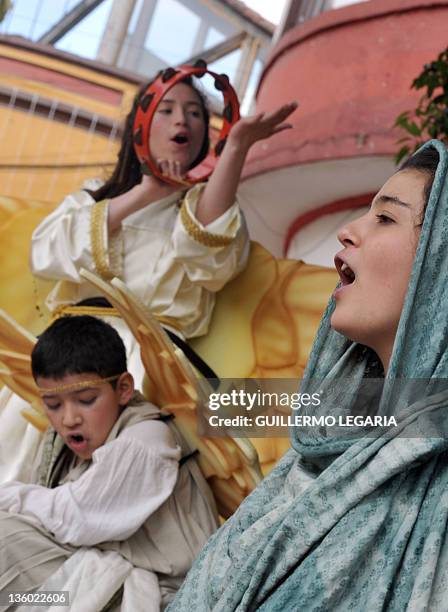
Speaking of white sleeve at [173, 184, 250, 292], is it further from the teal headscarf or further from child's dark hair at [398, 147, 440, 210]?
the teal headscarf

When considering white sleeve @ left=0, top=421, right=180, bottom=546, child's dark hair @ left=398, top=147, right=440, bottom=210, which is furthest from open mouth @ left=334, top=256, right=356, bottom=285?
white sleeve @ left=0, top=421, right=180, bottom=546

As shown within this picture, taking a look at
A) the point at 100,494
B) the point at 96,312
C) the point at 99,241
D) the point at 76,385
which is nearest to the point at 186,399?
the point at 76,385

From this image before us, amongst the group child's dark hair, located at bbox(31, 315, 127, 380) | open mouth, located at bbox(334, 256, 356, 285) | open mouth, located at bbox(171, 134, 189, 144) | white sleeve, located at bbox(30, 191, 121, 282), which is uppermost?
open mouth, located at bbox(171, 134, 189, 144)

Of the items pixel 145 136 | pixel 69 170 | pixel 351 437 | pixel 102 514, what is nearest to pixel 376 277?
pixel 351 437

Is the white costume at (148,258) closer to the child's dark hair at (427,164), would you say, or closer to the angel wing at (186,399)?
the angel wing at (186,399)

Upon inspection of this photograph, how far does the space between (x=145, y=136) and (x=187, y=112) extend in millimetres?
140

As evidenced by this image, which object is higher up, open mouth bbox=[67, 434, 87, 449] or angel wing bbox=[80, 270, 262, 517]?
angel wing bbox=[80, 270, 262, 517]

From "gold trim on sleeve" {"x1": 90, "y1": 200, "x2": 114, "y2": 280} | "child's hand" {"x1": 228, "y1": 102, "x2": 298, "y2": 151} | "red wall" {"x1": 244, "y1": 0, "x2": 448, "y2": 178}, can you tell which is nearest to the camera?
"child's hand" {"x1": 228, "y1": 102, "x2": 298, "y2": 151}

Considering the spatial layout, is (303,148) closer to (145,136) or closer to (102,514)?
(145,136)

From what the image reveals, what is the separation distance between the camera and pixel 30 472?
2363 millimetres

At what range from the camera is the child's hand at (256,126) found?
2.52 m

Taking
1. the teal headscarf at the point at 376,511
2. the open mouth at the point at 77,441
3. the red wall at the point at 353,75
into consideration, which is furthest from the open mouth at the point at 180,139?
the teal headscarf at the point at 376,511

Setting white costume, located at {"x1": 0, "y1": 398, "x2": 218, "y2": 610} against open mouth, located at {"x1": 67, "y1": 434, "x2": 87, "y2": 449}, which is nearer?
white costume, located at {"x1": 0, "y1": 398, "x2": 218, "y2": 610}

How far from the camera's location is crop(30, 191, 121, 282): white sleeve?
266cm
